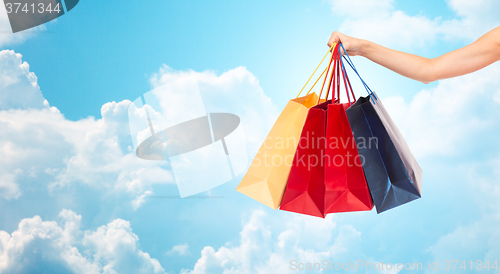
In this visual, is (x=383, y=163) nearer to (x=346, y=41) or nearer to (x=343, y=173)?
(x=343, y=173)

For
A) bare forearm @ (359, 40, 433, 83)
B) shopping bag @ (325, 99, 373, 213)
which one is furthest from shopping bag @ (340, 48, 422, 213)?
bare forearm @ (359, 40, 433, 83)

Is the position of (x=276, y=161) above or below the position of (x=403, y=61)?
below

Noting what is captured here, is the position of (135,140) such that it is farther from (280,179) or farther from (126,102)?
(280,179)

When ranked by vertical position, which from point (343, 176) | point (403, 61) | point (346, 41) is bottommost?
point (343, 176)

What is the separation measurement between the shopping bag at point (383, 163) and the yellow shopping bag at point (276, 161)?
0.16 m

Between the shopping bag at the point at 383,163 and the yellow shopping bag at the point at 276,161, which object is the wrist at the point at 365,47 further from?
the yellow shopping bag at the point at 276,161

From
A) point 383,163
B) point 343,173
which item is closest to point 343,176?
point 343,173

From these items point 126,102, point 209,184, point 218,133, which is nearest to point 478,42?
point 218,133

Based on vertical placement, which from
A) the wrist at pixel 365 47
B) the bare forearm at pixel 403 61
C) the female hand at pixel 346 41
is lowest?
the bare forearm at pixel 403 61

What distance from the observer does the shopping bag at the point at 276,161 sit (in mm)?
879

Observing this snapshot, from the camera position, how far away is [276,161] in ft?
2.94

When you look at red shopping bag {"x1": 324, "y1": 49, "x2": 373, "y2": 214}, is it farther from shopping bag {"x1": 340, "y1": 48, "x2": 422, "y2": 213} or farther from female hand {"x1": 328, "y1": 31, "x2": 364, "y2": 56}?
female hand {"x1": 328, "y1": 31, "x2": 364, "y2": 56}

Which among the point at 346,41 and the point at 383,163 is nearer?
the point at 383,163

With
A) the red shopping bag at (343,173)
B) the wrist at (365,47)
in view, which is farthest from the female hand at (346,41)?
the red shopping bag at (343,173)
